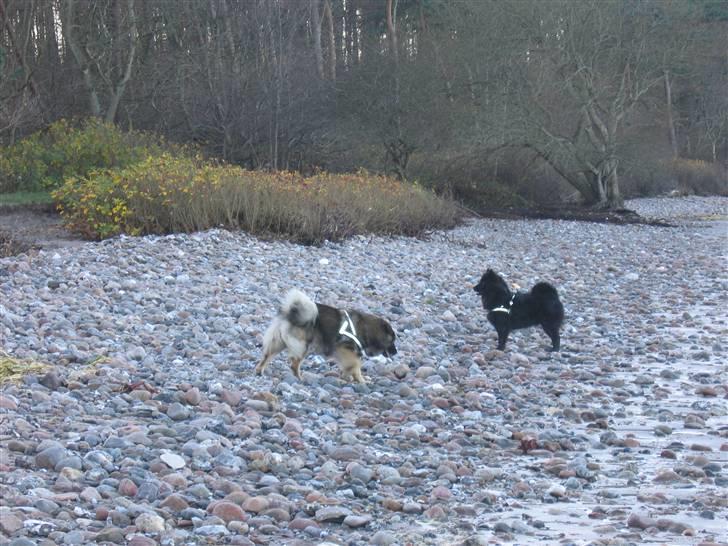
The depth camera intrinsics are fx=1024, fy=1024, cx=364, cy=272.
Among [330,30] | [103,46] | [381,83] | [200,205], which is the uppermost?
[330,30]

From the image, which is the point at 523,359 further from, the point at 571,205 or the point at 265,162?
the point at 571,205

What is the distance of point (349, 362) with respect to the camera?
9.07 m

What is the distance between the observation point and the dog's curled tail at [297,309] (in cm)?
873

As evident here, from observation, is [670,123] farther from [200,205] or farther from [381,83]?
[200,205]

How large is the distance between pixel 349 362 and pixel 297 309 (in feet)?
2.39

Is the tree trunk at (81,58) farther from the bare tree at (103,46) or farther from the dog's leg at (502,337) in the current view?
the dog's leg at (502,337)

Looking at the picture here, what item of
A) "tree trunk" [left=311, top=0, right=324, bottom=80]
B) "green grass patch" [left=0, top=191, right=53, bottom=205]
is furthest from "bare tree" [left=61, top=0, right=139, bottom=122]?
"tree trunk" [left=311, top=0, right=324, bottom=80]

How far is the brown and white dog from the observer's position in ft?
28.9

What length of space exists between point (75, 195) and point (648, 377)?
12.4 meters

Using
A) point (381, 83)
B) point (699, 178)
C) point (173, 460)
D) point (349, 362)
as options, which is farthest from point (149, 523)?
point (699, 178)

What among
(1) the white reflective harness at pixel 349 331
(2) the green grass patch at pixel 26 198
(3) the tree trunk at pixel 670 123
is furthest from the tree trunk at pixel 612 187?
(1) the white reflective harness at pixel 349 331

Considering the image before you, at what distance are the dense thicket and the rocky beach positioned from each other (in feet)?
44.2

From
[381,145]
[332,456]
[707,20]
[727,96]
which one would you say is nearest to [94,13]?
[381,145]

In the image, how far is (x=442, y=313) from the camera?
1341 cm
